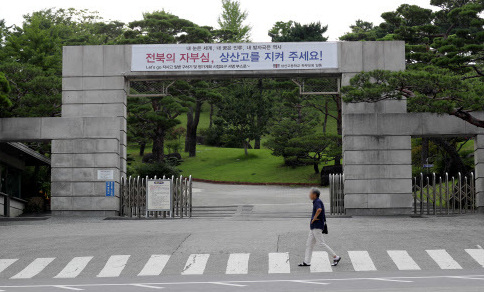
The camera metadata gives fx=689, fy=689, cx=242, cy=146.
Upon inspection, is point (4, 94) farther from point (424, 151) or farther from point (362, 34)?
point (362, 34)

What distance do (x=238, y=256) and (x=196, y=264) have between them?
1257 millimetres

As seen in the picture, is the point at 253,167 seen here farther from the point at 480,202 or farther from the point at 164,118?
the point at 480,202

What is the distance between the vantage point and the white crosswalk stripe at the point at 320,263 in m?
15.2

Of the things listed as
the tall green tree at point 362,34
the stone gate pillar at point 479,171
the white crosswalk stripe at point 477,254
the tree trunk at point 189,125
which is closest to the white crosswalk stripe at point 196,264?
the white crosswalk stripe at point 477,254

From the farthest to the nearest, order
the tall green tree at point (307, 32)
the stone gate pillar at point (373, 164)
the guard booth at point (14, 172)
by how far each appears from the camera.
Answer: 1. the tall green tree at point (307, 32)
2. the guard booth at point (14, 172)
3. the stone gate pillar at point (373, 164)

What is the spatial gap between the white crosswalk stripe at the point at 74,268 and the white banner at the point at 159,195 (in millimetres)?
9554

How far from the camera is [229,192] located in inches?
1811

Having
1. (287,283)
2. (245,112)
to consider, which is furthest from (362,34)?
(287,283)

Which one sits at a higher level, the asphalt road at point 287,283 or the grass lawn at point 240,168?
the grass lawn at point 240,168

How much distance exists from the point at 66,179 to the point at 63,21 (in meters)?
69.7

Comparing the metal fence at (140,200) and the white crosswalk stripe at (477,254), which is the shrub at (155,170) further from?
the white crosswalk stripe at (477,254)

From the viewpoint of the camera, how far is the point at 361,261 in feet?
52.7

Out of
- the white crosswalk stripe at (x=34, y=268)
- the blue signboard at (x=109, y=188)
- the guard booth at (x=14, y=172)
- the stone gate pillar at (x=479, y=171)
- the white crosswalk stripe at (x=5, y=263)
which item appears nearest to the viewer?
the white crosswalk stripe at (x=34, y=268)

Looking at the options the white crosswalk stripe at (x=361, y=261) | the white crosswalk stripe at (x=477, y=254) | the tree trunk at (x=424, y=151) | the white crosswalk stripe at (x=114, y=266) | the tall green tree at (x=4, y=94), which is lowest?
the white crosswalk stripe at (x=114, y=266)
